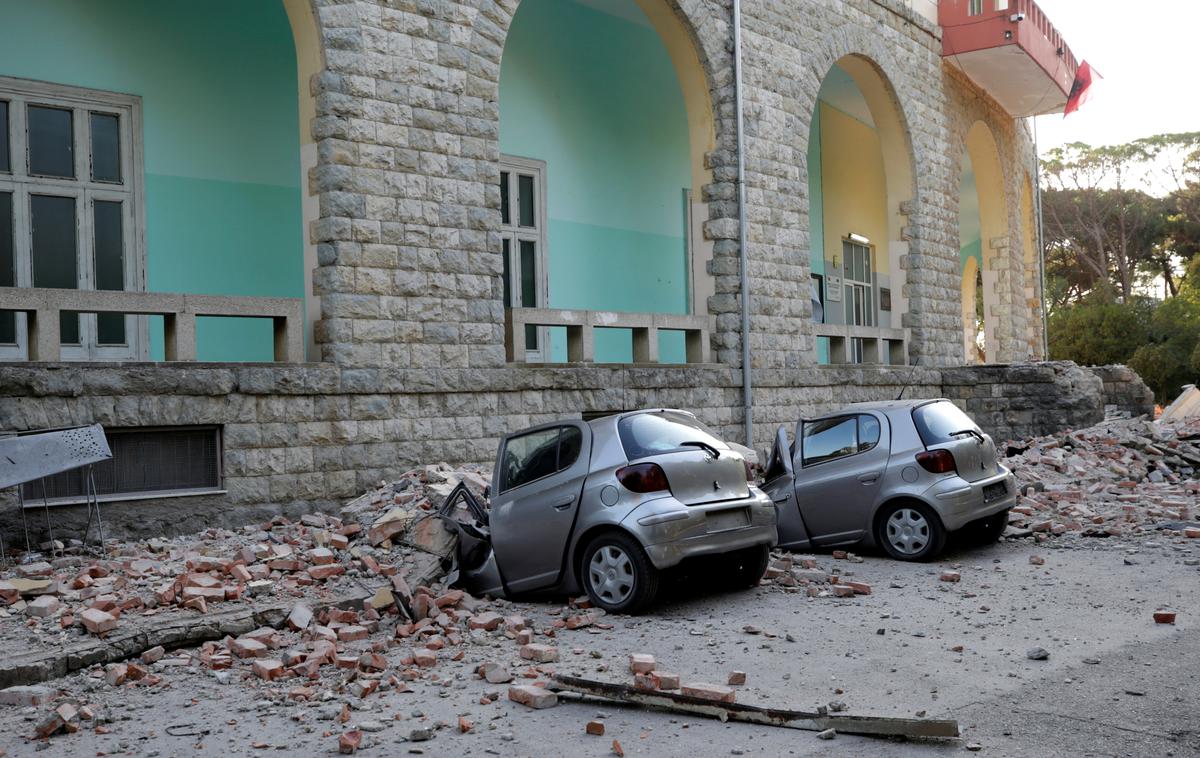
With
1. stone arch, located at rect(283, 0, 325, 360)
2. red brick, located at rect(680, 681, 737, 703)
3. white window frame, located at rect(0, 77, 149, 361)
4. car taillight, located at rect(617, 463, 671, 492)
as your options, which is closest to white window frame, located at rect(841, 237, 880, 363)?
stone arch, located at rect(283, 0, 325, 360)

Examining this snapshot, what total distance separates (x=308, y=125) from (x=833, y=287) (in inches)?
590

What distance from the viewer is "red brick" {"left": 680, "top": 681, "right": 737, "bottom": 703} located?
17.6 feet

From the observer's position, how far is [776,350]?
1648 cm

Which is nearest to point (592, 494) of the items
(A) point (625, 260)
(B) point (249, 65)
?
(B) point (249, 65)

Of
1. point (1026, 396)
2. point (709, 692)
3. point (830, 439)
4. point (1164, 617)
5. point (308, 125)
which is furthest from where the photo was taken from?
point (1026, 396)

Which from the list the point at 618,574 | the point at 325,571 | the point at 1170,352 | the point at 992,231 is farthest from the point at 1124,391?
the point at 325,571

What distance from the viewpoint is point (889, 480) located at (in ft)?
32.3

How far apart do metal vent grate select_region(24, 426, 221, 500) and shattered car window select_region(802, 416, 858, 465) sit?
18.5ft

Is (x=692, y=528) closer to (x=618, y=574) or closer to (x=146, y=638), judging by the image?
(x=618, y=574)

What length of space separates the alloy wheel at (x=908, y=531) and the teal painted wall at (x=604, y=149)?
25.1ft

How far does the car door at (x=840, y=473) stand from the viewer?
9.98 meters

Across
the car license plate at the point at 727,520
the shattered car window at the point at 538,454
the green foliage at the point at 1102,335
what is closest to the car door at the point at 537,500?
the shattered car window at the point at 538,454

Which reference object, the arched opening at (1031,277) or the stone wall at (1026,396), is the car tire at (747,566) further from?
the arched opening at (1031,277)

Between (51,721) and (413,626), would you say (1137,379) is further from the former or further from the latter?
(51,721)
